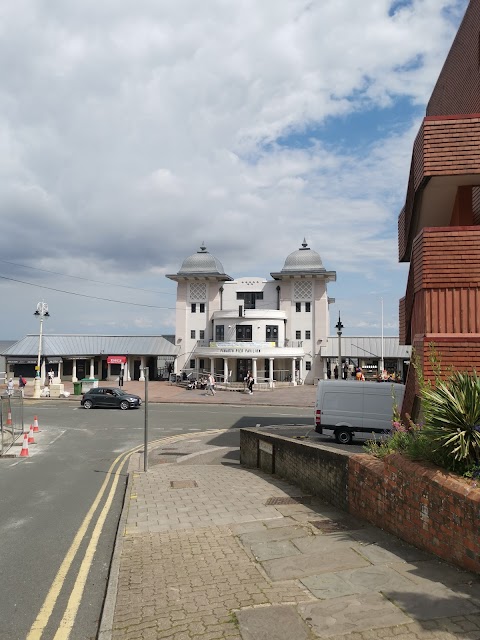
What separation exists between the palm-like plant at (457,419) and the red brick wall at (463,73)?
8452mm

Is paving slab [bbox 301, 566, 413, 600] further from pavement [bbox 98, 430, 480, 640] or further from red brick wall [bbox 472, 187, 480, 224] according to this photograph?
red brick wall [bbox 472, 187, 480, 224]

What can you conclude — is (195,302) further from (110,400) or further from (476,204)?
(476,204)

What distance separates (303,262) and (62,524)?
153 ft

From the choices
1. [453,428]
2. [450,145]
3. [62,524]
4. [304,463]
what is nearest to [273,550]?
[453,428]

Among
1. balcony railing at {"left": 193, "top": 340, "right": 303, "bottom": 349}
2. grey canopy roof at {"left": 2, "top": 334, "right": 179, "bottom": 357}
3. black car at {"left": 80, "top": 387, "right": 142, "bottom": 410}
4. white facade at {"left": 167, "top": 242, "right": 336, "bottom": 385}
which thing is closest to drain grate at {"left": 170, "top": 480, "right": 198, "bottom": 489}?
black car at {"left": 80, "top": 387, "right": 142, "bottom": 410}

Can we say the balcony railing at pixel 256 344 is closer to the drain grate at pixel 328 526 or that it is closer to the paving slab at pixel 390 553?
the drain grate at pixel 328 526

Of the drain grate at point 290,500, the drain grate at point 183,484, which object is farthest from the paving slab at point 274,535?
the drain grate at point 183,484

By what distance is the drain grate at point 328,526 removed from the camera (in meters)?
7.57

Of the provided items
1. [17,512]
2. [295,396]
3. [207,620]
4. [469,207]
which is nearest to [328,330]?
[295,396]

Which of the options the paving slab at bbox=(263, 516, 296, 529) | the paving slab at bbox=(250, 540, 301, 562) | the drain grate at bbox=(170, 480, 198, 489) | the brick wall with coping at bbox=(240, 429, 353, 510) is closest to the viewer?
the paving slab at bbox=(250, 540, 301, 562)

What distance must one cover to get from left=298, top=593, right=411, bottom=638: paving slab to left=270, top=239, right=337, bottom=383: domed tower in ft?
153

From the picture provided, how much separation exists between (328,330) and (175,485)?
42.9 meters

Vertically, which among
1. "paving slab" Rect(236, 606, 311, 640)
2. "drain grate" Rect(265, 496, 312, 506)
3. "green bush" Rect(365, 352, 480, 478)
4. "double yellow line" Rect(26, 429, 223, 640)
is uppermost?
"green bush" Rect(365, 352, 480, 478)

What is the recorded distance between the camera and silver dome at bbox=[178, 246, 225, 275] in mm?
54625
